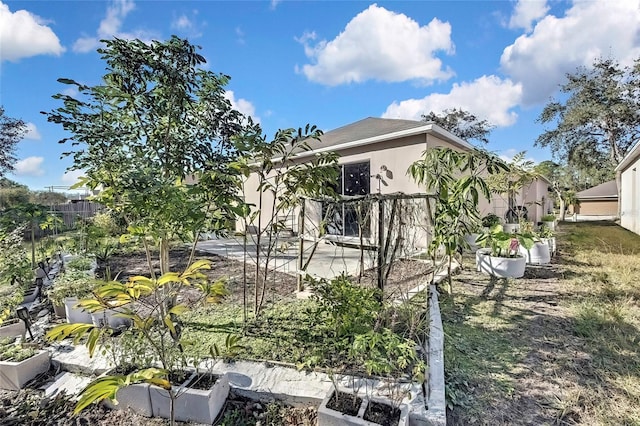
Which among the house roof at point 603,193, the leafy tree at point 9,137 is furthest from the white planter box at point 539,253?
the house roof at point 603,193

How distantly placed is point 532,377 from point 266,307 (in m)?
2.90

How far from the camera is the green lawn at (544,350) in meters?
2.39

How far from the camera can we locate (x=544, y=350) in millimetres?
3275

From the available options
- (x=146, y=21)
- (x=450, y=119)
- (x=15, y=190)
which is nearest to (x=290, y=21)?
(x=146, y=21)

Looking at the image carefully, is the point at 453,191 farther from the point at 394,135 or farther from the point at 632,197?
the point at 632,197

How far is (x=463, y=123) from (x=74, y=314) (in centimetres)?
2841

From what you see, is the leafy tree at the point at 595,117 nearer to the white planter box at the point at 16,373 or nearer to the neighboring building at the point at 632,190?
the neighboring building at the point at 632,190

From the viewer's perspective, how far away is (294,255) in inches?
316

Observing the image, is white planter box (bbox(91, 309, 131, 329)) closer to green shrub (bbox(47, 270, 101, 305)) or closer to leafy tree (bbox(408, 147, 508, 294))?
green shrub (bbox(47, 270, 101, 305))

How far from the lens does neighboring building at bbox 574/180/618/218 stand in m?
27.3

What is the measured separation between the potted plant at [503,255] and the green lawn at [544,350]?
0.93ft

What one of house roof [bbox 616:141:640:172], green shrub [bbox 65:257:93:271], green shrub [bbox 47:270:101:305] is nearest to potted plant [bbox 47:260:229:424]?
green shrub [bbox 47:270:101:305]

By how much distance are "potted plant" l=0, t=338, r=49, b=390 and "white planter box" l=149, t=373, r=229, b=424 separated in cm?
149

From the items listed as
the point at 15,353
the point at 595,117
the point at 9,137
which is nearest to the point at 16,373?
the point at 15,353
